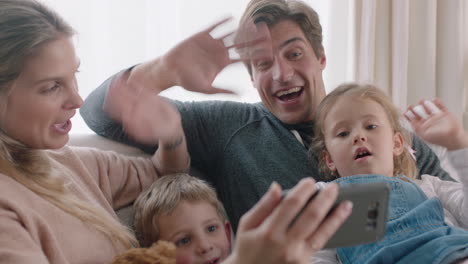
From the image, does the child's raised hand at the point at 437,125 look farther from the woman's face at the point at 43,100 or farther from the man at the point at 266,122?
the woman's face at the point at 43,100

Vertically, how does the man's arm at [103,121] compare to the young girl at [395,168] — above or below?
above

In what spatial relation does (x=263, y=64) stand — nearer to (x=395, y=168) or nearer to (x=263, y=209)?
(x=395, y=168)

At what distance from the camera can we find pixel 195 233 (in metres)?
1.37

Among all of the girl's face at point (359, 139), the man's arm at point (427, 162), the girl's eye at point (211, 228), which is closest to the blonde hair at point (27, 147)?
the girl's eye at point (211, 228)

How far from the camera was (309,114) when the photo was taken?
181cm

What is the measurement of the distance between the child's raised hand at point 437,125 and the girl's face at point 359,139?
0.11 metres

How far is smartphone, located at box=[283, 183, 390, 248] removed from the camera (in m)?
0.89

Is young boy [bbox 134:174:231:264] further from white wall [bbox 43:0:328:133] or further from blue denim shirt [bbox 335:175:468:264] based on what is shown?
white wall [bbox 43:0:328:133]

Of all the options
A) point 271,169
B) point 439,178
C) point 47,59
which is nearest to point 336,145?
point 271,169

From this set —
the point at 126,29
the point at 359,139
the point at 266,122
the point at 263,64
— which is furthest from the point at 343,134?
the point at 126,29

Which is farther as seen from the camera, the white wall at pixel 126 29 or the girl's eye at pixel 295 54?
the white wall at pixel 126 29

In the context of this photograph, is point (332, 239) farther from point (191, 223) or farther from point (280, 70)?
point (280, 70)

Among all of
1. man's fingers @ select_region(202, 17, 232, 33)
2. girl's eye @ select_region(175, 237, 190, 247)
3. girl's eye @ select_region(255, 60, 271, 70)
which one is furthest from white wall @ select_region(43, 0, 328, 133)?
girl's eye @ select_region(175, 237, 190, 247)

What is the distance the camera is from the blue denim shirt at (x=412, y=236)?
3.93ft
